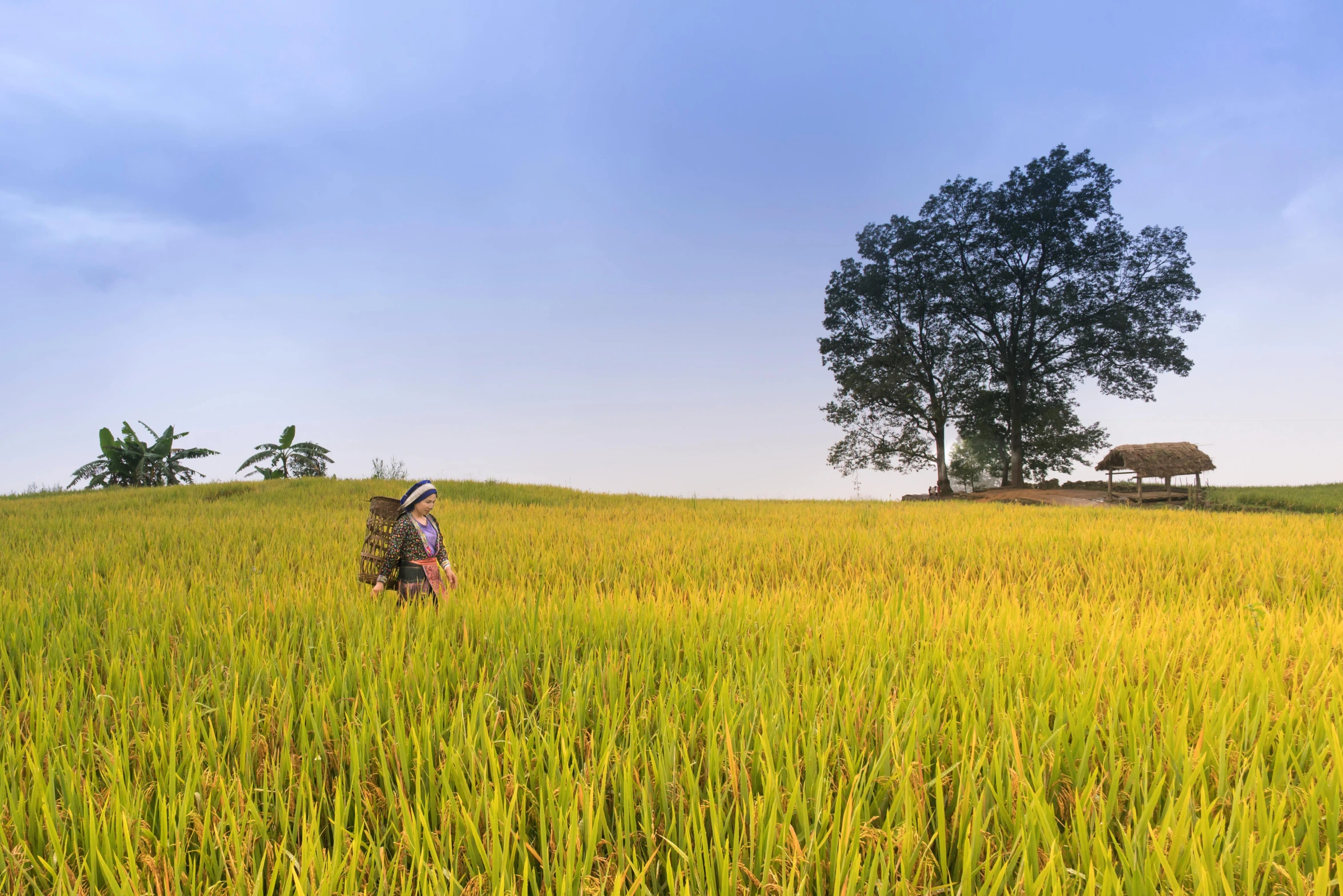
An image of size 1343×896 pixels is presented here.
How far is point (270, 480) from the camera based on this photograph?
18.4m

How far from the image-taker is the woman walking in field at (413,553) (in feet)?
14.1

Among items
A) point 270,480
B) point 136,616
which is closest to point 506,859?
point 136,616

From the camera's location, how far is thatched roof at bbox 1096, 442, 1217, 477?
2312cm

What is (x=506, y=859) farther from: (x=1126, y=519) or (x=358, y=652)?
(x=1126, y=519)

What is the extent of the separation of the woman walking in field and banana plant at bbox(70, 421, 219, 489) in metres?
26.5

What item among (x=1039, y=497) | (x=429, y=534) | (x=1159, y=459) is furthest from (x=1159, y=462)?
(x=429, y=534)

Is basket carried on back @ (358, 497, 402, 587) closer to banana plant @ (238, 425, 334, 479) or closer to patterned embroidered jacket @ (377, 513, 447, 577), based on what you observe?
patterned embroidered jacket @ (377, 513, 447, 577)

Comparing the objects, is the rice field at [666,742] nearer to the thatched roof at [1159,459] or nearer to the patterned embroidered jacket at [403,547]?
the patterned embroidered jacket at [403,547]

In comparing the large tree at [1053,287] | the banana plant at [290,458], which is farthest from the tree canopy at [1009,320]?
the banana plant at [290,458]

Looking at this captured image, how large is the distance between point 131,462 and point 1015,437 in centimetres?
3694

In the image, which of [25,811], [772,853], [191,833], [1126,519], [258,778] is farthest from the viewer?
[1126,519]

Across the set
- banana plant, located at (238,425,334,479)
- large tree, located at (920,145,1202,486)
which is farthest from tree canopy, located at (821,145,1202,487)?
banana plant, located at (238,425,334,479)

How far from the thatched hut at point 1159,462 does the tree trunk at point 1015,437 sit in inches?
167

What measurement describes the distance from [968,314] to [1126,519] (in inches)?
896
